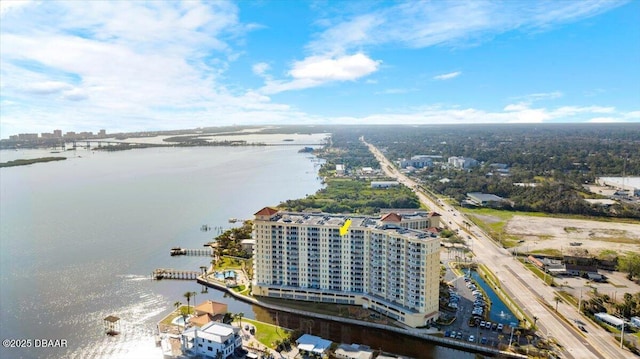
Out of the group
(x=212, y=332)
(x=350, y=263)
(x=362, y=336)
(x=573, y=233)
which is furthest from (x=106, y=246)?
(x=573, y=233)

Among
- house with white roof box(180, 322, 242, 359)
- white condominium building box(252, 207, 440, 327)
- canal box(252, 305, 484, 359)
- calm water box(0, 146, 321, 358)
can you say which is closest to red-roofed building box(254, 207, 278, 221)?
white condominium building box(252, 207, 440, 327)

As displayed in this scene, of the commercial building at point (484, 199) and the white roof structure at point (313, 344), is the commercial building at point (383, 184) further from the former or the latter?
the white roof structure at point (313, 344)

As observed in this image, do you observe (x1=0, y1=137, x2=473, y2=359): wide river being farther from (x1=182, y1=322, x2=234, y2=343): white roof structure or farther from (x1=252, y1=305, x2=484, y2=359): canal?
(x1=182, y1=322, x2=234, y2=343): white roof structure

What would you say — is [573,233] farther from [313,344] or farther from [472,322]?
[313,344]

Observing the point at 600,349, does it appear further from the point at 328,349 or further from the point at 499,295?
the point at 328,349

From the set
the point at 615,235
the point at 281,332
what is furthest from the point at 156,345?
the point at 615,235

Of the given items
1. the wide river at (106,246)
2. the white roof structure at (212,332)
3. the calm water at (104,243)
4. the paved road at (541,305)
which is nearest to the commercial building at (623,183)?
the paved road at (541,305)
